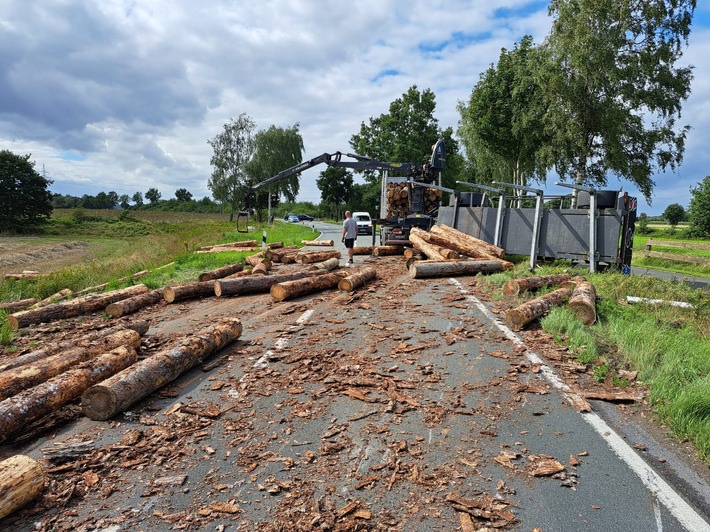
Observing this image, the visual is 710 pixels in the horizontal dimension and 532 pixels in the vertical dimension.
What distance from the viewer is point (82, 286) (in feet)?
48.3

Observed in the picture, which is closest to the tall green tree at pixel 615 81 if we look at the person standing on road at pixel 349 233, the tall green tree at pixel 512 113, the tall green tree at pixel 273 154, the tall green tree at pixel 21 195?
the tall green tree at pixel 512 113

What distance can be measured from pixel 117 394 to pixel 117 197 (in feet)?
431

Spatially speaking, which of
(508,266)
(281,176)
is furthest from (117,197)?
(508,266)

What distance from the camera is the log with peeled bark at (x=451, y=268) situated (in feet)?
41.2

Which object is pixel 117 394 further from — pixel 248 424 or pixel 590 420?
pixel 590 420

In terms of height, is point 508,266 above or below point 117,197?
below

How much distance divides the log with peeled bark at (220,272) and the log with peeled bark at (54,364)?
6.08 metres

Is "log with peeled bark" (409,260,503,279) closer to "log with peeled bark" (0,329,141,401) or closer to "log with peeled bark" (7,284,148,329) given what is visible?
"log with peeled bark" (7,284,148,329)

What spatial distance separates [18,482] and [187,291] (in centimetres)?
796

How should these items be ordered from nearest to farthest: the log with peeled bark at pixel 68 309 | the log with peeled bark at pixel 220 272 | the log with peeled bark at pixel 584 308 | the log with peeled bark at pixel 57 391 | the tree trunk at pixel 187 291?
the log with peeled bark at pixel 57 391
the log with peeled bark at pixel 584 308
the log with peeled bark at pixel 68 309
the tree trunk at pixel 187 291
the log with peeled bark at pixel 220 272

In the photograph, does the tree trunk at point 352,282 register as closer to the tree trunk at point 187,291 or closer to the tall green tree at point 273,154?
the tree trunk at point 187,291

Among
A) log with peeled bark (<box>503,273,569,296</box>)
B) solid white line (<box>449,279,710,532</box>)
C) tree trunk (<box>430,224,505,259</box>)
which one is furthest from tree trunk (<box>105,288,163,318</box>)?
tree trunk (<box>430,224,505,259</box>)

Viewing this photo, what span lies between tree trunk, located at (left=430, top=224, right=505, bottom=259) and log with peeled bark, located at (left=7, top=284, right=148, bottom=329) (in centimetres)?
996

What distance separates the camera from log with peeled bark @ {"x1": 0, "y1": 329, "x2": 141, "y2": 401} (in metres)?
4.80
